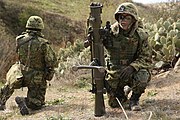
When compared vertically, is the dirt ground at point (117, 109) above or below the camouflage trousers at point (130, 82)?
below

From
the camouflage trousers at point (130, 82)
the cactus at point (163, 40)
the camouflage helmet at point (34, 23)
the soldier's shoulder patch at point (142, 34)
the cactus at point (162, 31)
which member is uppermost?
the camouflage helmet at point (34, 23)

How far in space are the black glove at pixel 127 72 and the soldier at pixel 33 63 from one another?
1.21 metres

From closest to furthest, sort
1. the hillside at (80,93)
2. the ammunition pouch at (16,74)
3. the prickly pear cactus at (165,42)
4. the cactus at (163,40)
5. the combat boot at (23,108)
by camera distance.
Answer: the hillside at (80,93)
the combat boot at (23,108)
the ammunition pouch at (16,74)
the prickly pear cactus at (165,42)
the cactus at (163,40)

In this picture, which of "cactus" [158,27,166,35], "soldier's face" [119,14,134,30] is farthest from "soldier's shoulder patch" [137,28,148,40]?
"cactus" [158,27,166,35]

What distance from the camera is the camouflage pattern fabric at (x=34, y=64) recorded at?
6535mm

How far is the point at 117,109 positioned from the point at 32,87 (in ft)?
4.73

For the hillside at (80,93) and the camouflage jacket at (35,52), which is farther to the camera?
the camouflage jacket at (35,52)

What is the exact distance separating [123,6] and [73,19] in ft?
60.0

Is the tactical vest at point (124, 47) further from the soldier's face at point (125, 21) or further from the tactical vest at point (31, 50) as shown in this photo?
the tactical vest at point (31, 50)

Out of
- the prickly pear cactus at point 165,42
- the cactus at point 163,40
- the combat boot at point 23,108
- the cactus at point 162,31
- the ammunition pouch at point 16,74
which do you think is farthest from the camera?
the cactus at point 162,31

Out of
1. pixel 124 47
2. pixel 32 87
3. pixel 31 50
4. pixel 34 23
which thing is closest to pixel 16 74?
pixel 32 87

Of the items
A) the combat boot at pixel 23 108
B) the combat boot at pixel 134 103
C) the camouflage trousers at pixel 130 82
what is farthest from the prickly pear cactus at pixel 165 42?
the combat boot at pixel 23 108

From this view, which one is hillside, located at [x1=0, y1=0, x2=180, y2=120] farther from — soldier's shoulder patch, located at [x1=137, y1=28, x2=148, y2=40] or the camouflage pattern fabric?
soldier's shoulder patch, located at [x1=137, y1=28, x2=148, y2=40]

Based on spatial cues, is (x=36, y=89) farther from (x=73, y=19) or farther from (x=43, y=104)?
(x=73, y=19)
